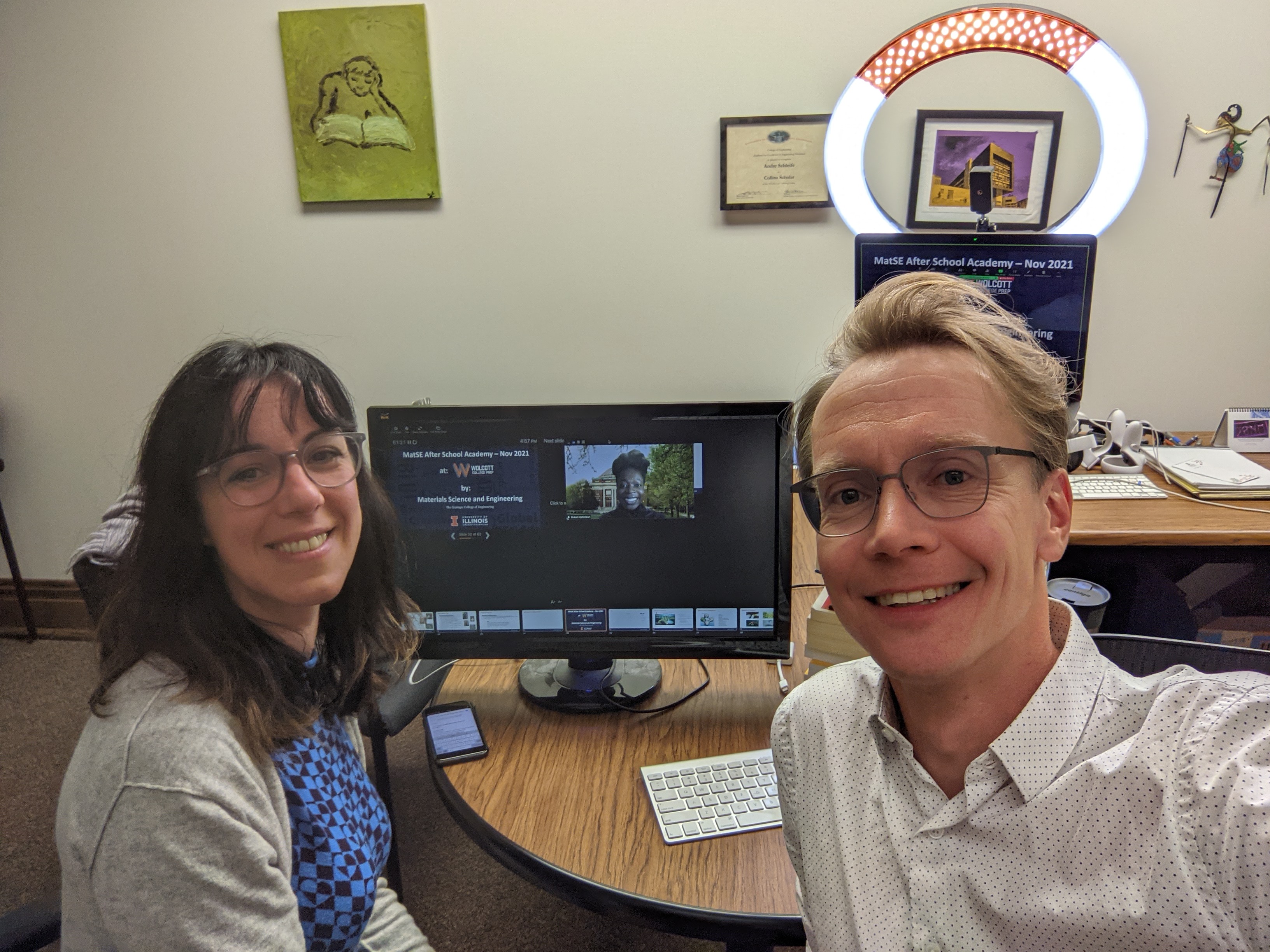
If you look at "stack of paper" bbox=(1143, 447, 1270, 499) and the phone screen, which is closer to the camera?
the phone screen

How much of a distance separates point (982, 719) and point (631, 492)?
0.60 metres

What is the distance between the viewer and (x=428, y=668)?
1384 mm

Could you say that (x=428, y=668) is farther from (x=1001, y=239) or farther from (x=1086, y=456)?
(x=1086, y=456)

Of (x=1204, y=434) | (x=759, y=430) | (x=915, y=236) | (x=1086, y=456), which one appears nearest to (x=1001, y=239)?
(x=915, y=236)

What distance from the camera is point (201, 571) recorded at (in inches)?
36.2

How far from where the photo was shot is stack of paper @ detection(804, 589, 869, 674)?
124 cm

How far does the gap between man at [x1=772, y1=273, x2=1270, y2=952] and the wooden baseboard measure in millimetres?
3404

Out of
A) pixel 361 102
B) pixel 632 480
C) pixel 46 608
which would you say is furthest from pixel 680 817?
pixel 46 608

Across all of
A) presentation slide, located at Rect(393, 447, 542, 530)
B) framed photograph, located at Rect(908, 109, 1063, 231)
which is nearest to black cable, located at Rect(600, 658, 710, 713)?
presentation slide, located at Rect(393, 447, 542, 530)

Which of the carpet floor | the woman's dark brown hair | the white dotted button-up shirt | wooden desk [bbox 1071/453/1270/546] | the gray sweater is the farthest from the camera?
the carpet floor

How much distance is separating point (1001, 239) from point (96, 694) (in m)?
1.78

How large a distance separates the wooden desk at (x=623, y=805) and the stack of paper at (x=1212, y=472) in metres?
1.17

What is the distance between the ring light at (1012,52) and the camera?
1810 millimetres

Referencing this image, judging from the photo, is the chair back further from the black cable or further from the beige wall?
the beige wall
